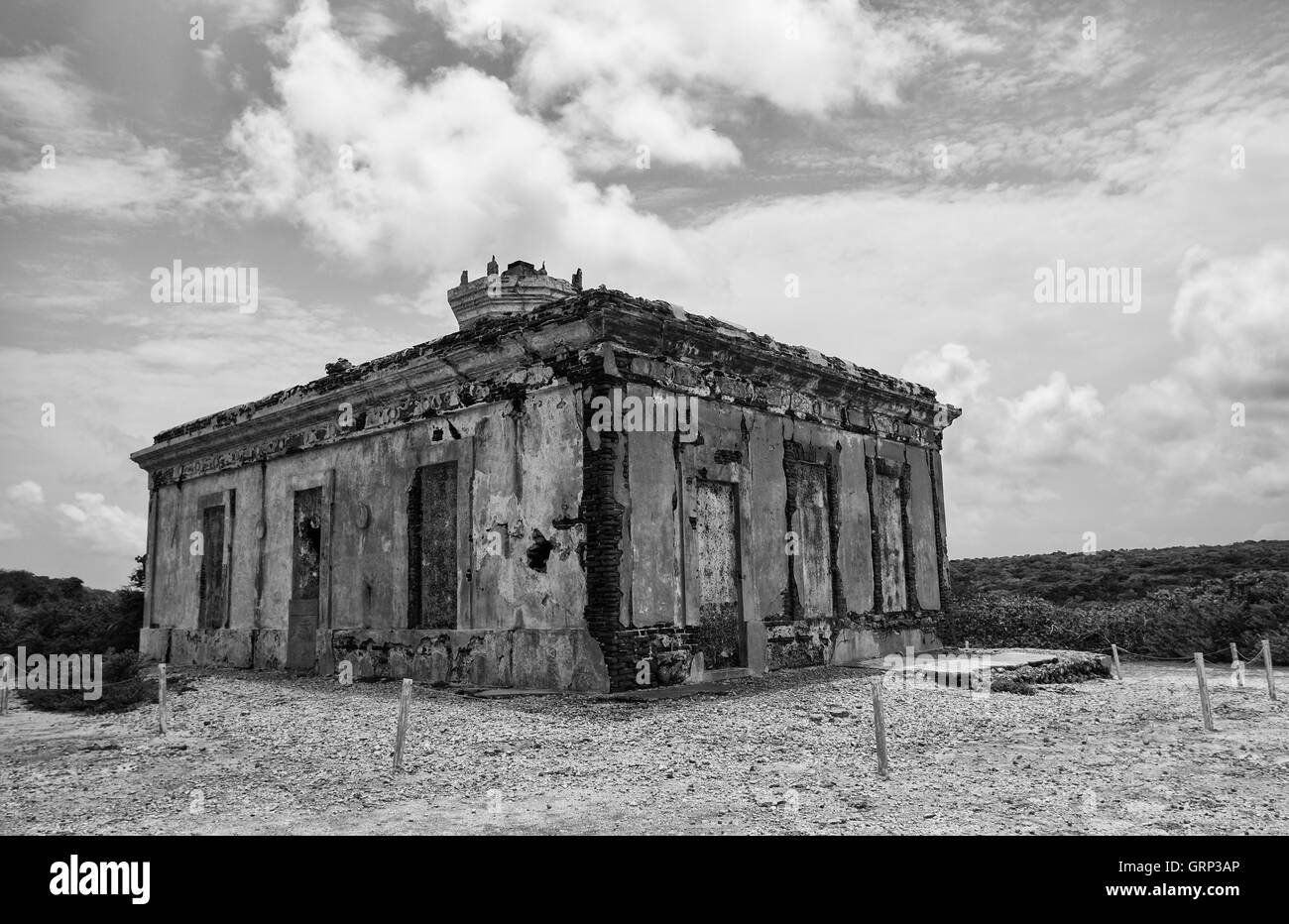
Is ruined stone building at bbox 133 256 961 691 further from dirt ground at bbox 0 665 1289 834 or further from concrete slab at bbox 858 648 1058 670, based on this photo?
dirt ground at bbox 0 665 1289 834

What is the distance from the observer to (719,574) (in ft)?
38.6

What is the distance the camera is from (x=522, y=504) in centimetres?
1129

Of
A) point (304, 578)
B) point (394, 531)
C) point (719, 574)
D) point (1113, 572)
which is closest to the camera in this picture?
point (719, 574)

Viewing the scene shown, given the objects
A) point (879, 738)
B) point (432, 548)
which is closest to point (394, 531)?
point (432, 548)

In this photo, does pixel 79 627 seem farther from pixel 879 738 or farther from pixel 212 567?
pixel 879 738

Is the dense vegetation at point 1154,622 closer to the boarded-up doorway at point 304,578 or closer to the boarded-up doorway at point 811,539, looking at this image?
the boarded-up doorway at point 811,539

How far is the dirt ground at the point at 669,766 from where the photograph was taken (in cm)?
522

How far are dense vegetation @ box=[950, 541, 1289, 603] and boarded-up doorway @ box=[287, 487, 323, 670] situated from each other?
1322 centimetres

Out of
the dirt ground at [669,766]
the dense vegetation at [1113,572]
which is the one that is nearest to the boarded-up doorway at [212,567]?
the dirt ground at [669,766]

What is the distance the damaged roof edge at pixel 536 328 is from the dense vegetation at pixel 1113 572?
7.92 meters

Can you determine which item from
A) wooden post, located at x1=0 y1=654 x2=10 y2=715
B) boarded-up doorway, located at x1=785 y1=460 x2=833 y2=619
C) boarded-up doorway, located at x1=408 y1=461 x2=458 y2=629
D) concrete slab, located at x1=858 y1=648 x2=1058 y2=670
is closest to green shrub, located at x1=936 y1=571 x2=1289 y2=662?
concrete slab, located at x1=858 y1=648 x2=1058 y2=670

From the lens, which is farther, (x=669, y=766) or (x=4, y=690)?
(x=4, y=690)

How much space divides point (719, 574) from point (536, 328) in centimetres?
369
